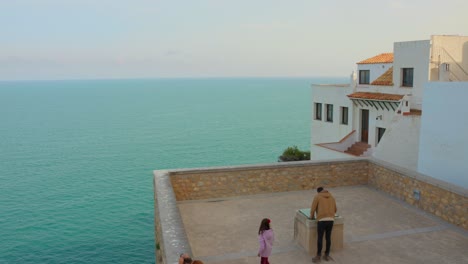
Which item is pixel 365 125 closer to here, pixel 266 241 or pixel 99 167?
pixel 266 241

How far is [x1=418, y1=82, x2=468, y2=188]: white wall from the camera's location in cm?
1132

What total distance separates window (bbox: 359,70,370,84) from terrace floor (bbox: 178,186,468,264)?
18.2 m

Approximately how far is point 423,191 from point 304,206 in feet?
10.9

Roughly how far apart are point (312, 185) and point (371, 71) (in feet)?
60.4

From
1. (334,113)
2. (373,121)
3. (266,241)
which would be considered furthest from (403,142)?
(266,241)

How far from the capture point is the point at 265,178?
13.3 m

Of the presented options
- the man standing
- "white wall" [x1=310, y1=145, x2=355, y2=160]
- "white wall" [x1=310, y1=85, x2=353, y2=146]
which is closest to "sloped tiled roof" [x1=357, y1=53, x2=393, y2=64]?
"white wall" [x1=310, y1=85, x2=353, y2=146]

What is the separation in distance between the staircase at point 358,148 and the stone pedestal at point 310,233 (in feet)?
63.5

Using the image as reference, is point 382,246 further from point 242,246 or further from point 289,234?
point 242,246

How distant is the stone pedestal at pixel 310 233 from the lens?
8836 millimetres

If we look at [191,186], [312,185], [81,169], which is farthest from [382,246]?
[81,169]

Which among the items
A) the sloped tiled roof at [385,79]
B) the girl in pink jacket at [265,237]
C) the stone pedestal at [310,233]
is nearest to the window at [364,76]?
the sloped tiled roof at [385,79]

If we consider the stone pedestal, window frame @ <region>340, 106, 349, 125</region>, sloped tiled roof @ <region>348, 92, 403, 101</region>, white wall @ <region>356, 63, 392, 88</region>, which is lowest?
the stone pedestal

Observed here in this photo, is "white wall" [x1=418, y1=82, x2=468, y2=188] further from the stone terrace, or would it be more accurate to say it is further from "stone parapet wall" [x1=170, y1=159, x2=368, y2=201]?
"stone parapet wall" [x1=170, y1=159, x2=368, y2=201]
